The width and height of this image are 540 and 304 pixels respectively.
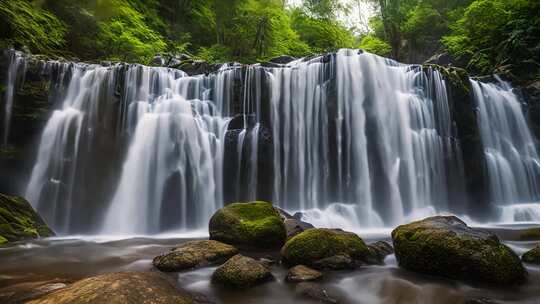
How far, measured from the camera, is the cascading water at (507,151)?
40.8 feet

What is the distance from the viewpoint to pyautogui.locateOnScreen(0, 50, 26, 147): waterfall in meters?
11.0

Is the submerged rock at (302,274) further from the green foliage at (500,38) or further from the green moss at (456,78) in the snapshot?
the green foliage at (500,38)

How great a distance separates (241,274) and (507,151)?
13685 mm

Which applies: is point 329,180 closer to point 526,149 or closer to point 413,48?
point 526,149

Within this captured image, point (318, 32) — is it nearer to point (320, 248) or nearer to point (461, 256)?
point (320, 248)

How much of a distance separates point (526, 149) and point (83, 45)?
796 inches

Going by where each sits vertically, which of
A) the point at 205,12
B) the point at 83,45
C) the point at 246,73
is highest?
the point at 205,12

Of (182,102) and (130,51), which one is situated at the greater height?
(130,51)

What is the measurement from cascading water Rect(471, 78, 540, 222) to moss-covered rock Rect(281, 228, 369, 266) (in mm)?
8968

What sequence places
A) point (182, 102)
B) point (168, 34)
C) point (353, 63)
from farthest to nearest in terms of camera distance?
point (168, 34)
point (353, 63)
point (182, 102)

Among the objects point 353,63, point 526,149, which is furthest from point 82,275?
point 526,149

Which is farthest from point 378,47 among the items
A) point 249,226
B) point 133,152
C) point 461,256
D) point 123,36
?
point 461,256

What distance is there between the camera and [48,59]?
40.2 ft

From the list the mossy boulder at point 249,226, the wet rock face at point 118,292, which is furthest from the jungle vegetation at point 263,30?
the wet rock face at point 118,292
